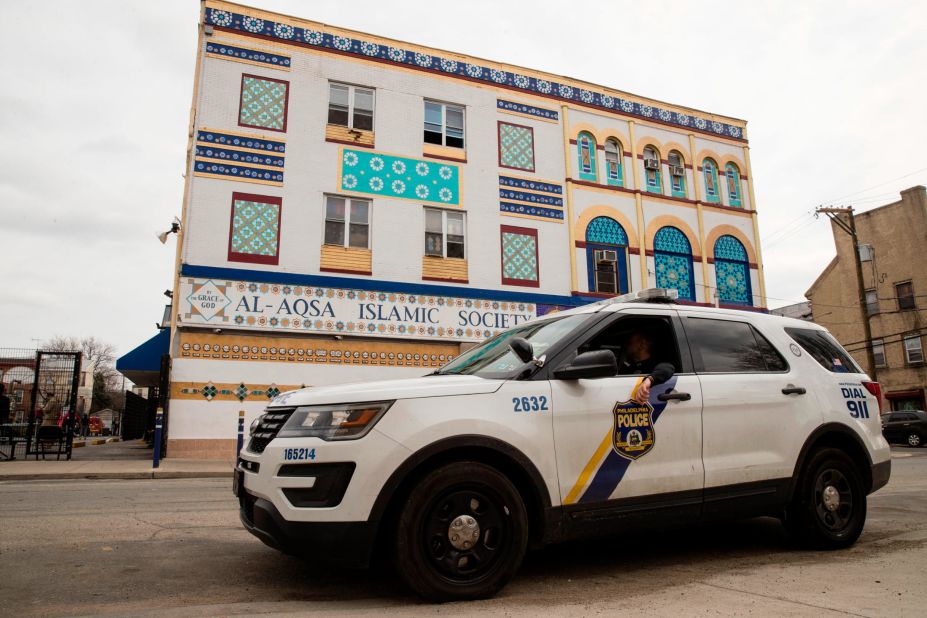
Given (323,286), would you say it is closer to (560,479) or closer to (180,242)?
(180,242)

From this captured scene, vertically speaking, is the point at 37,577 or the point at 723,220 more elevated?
the point at 723,220

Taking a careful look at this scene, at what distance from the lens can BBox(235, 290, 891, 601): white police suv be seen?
3.33m

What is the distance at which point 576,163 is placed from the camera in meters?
20.8

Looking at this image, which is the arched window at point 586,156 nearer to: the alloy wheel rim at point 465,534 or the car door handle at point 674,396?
the car door handle at point 674,396

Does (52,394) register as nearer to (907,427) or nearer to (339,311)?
(339,311)

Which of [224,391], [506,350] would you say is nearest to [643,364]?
[506,350]

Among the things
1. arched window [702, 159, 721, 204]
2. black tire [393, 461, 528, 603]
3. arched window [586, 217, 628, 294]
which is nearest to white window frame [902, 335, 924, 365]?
arched window [702, 159, 721, 204]

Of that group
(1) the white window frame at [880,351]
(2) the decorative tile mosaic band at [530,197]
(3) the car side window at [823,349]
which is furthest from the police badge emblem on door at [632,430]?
(1) the white window frame at [880,351]

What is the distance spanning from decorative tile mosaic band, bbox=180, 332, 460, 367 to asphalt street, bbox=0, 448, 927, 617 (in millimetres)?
9623

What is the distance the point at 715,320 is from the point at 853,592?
2.04 meters

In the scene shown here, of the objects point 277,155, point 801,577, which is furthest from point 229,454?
point 801,577

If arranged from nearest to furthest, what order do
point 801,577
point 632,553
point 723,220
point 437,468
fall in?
point 437,468
point 801,577
point 632,553
point 723,220

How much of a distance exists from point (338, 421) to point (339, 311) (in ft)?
44.8

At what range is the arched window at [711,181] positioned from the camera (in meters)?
23.3
